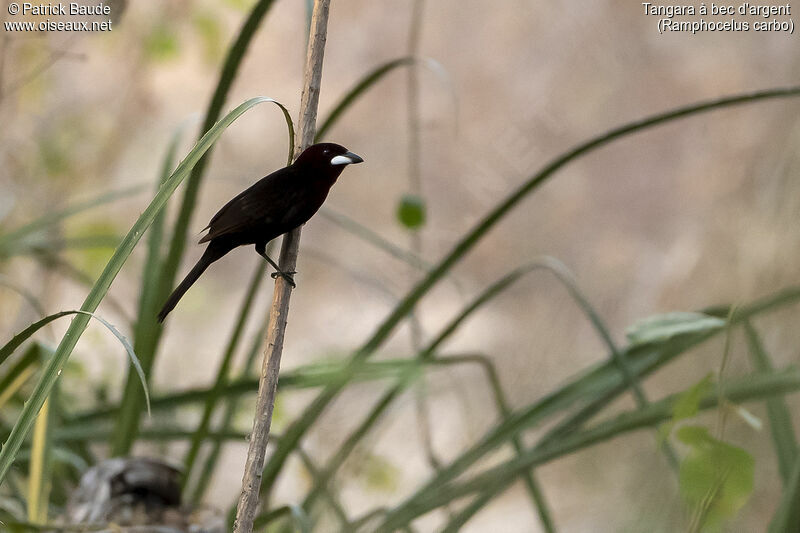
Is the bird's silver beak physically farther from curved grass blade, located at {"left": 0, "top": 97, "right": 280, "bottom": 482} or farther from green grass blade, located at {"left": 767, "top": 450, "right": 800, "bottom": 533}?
green grass blade, located at {"left": 767, "top": 450, "right": 800, "bottom": 533}

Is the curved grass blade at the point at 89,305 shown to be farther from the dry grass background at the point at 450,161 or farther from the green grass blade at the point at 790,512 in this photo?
the dry grass background at the point at 450,161

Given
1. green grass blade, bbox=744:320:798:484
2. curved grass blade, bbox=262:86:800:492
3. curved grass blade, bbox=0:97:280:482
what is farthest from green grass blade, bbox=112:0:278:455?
green grass blade, bbox=744:320:798:484

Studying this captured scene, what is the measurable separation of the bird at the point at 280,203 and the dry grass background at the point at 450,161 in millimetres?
1209

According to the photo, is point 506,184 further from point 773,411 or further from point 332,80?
point 773,411

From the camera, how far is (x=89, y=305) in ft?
0.75

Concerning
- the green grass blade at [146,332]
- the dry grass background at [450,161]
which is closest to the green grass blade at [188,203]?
the green grass blade at [146,332]

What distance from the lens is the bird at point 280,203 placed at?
0.27m

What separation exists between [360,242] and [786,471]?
167 centimetres

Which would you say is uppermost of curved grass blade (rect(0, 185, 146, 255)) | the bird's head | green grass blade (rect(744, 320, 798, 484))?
curved grass blade (rect(0, 185, 146, 255))

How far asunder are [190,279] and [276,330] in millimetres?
37

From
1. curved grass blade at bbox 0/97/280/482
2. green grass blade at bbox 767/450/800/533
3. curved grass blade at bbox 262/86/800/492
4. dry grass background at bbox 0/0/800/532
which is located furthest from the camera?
dry grass background at bbox 0/0/800/532

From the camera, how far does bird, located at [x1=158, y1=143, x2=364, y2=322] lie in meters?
0.27

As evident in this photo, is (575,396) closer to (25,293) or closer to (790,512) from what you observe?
(790,512)

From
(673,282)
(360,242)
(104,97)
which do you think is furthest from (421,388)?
(104,97)
